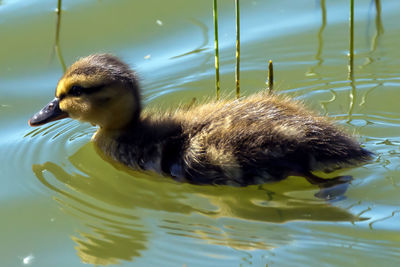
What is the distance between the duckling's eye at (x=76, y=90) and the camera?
13.7ft

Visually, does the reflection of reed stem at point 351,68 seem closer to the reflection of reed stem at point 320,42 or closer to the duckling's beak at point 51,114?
the reflection of reed stem at point 320,42

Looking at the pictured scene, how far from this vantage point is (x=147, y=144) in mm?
4074

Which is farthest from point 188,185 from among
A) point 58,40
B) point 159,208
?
point 58,40

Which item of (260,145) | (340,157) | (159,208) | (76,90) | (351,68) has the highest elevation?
(76,90)

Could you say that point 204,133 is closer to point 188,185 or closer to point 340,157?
point 188,185

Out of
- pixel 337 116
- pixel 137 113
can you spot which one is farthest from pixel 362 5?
pixel 137 113

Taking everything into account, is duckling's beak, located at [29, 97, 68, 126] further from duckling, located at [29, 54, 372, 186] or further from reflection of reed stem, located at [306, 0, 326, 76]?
reflection of reed stem, located at [306, 0, 326, 76]

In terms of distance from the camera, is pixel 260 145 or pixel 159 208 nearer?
pixel 260 145

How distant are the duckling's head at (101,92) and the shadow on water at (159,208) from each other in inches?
13.2

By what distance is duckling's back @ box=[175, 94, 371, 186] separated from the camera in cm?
372

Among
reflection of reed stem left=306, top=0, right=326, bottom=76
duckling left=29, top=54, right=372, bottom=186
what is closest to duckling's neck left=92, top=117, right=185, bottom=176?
duckling left=29, top=54, right=372, bottom=186

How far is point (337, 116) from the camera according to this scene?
4652mm

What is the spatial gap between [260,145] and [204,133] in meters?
0.33

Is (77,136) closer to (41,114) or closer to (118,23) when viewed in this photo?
(41,114)
